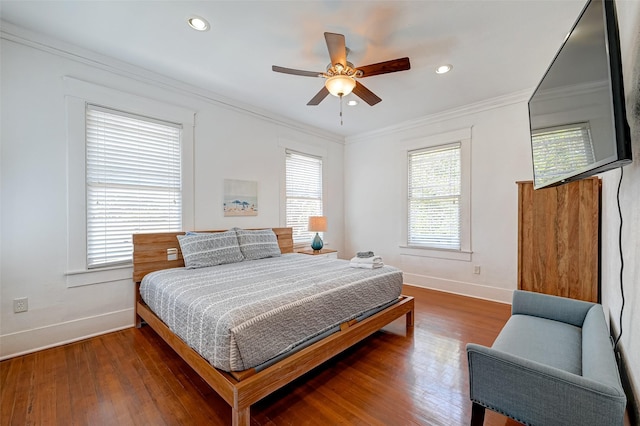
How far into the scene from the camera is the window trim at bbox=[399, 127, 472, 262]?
3.99 metres

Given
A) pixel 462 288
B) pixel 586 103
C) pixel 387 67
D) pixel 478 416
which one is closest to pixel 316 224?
pixel 462 288

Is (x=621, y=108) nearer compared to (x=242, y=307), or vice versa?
(x=621, y=108)

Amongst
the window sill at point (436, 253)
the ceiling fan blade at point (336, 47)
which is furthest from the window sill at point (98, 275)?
the window sill at point (436, 253)

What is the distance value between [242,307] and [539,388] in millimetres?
1494

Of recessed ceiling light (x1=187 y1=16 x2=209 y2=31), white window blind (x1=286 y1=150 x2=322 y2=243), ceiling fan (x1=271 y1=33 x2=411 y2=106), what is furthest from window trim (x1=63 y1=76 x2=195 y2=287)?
white window blind (x1=286 y1=150 x2=322 y2=243)

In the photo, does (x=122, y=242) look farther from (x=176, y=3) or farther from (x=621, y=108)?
(x=621, y=108)

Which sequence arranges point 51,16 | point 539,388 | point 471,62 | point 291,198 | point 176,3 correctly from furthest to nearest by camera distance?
point 291,198 → point 471,62 → point 51,16 → point 176,3 → point 539,388

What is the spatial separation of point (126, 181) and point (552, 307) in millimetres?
4105

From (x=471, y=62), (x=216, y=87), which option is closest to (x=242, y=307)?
(x=216, y=87)

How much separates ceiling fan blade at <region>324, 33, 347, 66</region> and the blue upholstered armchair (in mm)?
2153

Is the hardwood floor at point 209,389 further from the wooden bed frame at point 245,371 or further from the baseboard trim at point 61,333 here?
the wooden bed frame at point 245,371

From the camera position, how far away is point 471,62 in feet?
9.23

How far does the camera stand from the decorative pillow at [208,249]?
293 centimetres

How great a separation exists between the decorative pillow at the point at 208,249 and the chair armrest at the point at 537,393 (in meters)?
2.57
